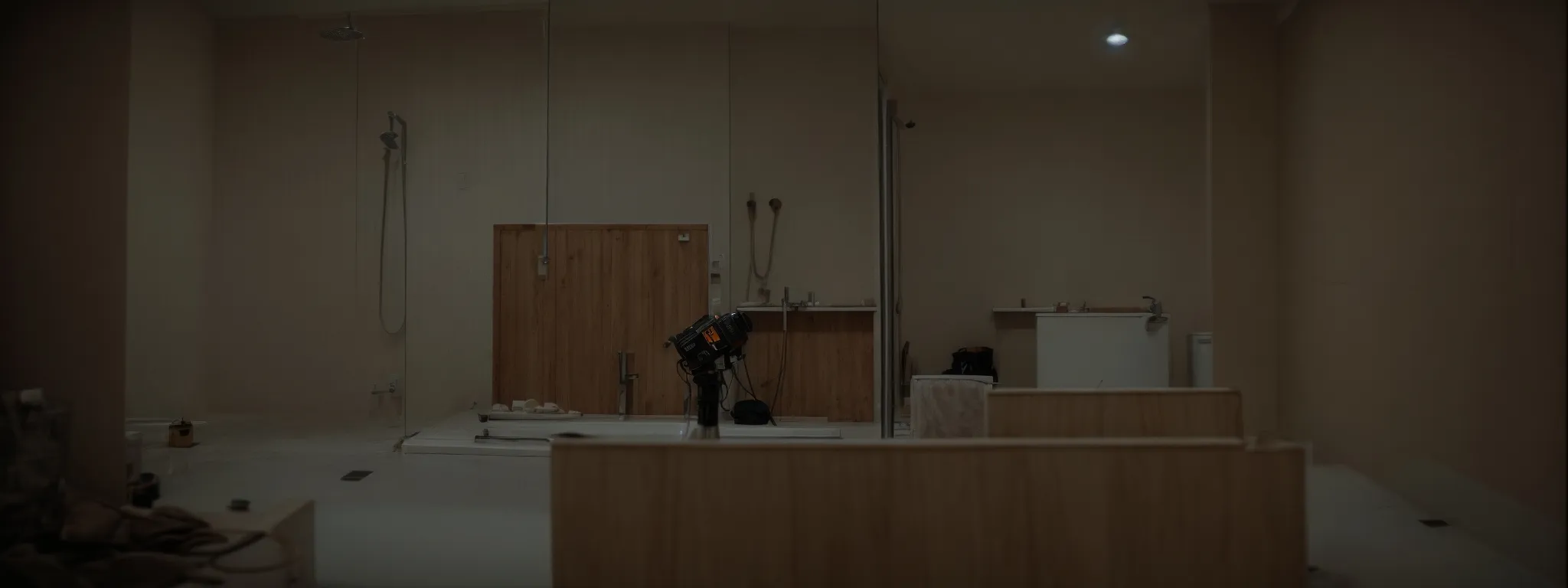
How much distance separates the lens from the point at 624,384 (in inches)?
179

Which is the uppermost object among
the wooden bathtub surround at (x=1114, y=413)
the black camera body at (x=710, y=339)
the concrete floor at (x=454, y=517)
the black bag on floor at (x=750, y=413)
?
the black camera body at (x=710, y=339)

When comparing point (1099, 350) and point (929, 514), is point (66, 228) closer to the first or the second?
point (929, 514)

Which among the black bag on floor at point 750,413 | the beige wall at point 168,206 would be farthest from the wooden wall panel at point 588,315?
the beige wall at point 168,206

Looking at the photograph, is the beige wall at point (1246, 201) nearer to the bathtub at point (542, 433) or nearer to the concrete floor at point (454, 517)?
the concrete floor at point (454, 517)

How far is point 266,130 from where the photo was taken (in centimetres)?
453

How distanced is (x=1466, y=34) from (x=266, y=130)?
5.41m

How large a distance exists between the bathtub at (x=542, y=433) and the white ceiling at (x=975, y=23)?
2.25 metres

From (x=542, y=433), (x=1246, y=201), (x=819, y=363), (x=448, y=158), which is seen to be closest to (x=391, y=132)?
(x=448, y=158)

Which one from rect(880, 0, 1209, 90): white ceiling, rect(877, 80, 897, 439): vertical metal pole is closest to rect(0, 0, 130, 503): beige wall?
rect(877, 80, 897, 439): vertical metal pole

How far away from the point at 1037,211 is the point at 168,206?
5319mm

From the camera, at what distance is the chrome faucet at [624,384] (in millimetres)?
4539

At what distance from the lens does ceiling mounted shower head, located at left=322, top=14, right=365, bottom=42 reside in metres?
4.46

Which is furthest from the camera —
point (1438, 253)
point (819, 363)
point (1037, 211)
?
point (1037, 211)

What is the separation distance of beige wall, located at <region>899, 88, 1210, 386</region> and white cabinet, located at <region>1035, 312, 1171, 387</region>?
1.34 m
